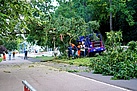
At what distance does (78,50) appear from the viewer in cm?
2966

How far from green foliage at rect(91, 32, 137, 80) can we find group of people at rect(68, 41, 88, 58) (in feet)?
45.6

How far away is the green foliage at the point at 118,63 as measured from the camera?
11.6m

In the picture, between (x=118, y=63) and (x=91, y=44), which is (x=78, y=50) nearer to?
(x=91, y=44)

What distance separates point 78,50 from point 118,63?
54.5 ft

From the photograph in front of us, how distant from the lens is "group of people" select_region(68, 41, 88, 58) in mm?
29023

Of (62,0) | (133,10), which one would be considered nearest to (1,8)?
(62,0)

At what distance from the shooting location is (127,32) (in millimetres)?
43250

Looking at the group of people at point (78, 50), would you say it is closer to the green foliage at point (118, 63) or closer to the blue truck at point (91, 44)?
the blue truck at point (91, 44)

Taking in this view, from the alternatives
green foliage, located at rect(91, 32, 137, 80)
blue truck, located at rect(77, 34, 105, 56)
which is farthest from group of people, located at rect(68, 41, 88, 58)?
green foliage, located at rect(91, 32, 137, 80)

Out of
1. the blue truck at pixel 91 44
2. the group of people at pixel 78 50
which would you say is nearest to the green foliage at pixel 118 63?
the group of people at pixel 78 50

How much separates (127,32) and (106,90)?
36045 millimetres

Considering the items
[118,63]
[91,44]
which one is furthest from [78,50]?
[118,63]

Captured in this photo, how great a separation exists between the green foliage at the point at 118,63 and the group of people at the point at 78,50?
1391cm

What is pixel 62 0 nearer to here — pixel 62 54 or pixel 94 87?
pixel 62 54
